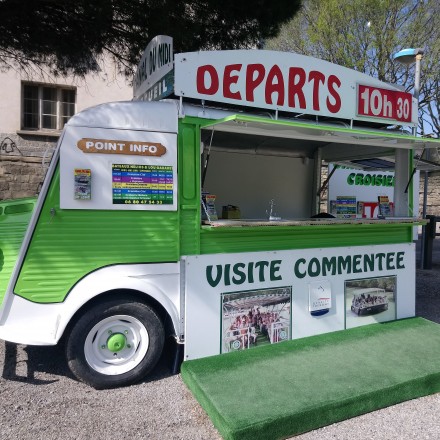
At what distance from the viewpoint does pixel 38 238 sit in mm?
3307

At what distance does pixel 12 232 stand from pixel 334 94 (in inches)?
129

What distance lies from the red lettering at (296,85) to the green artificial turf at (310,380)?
2304 mm

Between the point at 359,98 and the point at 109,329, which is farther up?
the point at 359,98

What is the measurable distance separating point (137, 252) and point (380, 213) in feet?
10.3

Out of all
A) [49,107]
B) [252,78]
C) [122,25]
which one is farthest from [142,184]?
[49,107]

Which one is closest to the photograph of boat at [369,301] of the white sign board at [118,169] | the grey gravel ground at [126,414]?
the grey gravel ground at [126,414]

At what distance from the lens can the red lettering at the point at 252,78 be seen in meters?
3.96

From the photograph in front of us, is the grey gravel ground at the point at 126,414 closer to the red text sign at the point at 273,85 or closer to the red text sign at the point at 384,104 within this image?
the red text sign at the point at 273,85

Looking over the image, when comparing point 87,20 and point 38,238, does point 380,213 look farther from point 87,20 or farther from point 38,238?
point 87,20

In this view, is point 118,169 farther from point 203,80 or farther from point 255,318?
point 255,318

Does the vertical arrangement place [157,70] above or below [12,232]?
above

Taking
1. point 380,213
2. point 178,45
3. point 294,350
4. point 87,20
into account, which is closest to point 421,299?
point 380,213

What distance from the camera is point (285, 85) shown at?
4.13 meters

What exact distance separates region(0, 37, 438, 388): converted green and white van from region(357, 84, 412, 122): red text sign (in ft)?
0.08
